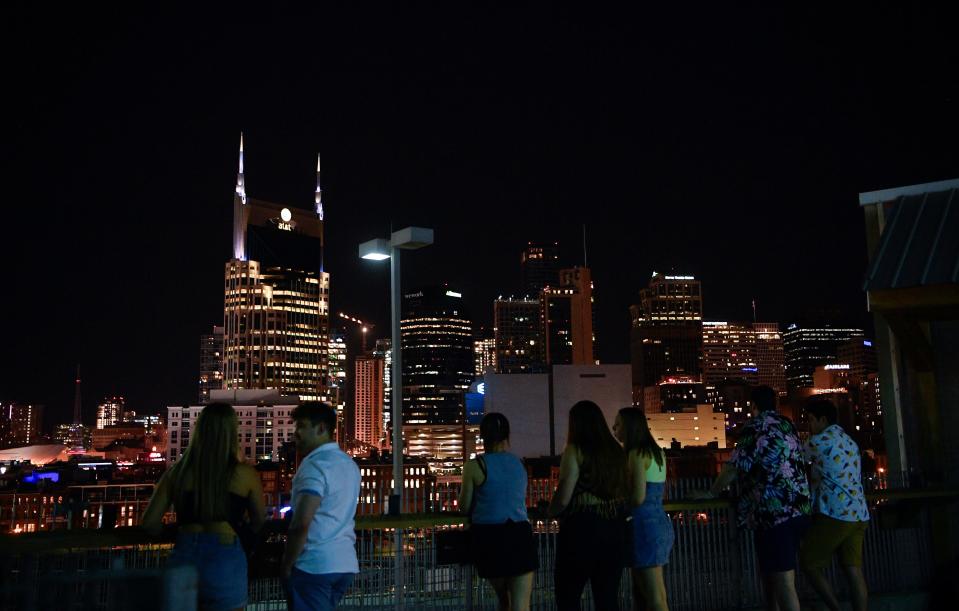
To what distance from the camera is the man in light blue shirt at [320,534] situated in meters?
4.62

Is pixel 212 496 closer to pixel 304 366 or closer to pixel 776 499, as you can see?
pixel 776 499

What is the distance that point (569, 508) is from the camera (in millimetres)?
5512

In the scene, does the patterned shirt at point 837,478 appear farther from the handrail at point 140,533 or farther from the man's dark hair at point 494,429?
the man's dark hair at point 494,429

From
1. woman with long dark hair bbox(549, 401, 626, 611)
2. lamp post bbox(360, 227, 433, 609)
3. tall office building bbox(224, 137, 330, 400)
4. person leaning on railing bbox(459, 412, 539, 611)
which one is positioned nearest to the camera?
woman with long dark hair bbox(549, 401, 626, 611)

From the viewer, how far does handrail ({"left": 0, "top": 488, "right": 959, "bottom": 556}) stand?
4.59 metres

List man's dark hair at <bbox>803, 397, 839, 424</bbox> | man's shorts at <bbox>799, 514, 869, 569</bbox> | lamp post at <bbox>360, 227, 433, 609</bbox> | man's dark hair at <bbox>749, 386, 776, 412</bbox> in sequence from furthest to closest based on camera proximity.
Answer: lamp post at <bbox>360, 227, 433, 609</bbox>, man's dark hair at <bbox>803, 397, 839, 424</bbox>, man's shorts at <bbox>799, 514, 869, 569</bbox>, man's dark hair at <bbox>749, 386, 776, 412</bbox>

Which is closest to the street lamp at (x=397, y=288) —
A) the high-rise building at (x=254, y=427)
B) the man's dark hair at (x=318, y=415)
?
the man's dark hair at (x=318, y=415)

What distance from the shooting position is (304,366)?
18975cm

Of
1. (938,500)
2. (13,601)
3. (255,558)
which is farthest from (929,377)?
(13,601)

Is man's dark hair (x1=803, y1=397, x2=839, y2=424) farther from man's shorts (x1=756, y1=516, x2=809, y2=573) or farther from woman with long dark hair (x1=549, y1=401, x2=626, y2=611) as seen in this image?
woman with long dark hair (x1=549, y1=401, x2=626, y2=611)

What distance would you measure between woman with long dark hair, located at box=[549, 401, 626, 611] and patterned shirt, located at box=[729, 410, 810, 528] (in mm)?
1543

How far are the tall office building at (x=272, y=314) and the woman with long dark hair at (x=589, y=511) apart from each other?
606 ft

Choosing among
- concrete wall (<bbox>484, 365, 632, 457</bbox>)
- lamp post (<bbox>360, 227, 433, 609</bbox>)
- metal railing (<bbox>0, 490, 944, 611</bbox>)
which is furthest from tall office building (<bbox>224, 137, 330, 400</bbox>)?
metal railing (<bbox>0, 490, 944, 611</bbox>)

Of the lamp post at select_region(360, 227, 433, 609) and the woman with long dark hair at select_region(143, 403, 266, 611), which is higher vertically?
the lamp post at select_region(360, 227, 433, 609)
